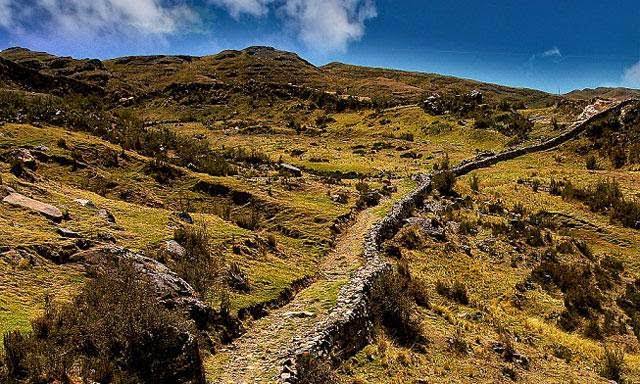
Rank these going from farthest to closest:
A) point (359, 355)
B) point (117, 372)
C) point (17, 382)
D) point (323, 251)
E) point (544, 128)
Result: 1. point (544, 128)
2. point (323, 251)
3. point (359, 355)
4. point (117, 372)
5. point (17, 382)

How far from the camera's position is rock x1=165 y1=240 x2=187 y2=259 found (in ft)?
56.3

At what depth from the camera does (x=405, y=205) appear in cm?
3078

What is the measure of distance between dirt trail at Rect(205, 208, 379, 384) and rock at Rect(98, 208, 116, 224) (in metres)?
7.11

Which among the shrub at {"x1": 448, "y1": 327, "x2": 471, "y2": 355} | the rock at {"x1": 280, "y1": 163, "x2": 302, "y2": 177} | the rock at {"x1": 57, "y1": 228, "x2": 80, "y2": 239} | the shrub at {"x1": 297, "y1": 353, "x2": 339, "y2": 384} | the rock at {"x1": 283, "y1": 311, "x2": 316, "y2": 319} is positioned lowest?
the shrub at {"x1": 448, "y1": 327, "x2": 471, "y2": 355}

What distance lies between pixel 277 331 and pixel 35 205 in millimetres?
9783

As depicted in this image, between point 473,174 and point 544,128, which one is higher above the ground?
point 544,128

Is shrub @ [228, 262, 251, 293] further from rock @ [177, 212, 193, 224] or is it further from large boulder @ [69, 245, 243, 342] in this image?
rock @ [177, 212, 193, 224]

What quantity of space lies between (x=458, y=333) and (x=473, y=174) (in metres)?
→ 29.2

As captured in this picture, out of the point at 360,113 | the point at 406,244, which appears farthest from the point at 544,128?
the point at 406,244

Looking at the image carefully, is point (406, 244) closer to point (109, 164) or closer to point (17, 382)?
point (109, 164)

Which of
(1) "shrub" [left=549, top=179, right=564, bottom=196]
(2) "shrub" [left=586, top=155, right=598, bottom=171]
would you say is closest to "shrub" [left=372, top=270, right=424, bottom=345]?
(1) "shrub" [left=549, top=179, right=564, bottom=196]

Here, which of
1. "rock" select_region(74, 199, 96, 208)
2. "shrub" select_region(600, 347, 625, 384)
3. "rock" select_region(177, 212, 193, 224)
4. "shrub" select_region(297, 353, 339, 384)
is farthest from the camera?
"rock" select_region(177, 212, 193, 224)

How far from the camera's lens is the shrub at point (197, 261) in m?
15.8

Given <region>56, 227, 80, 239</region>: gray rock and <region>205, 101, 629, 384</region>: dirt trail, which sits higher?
<region>56, 227, 80, 239</region>: gray rock
